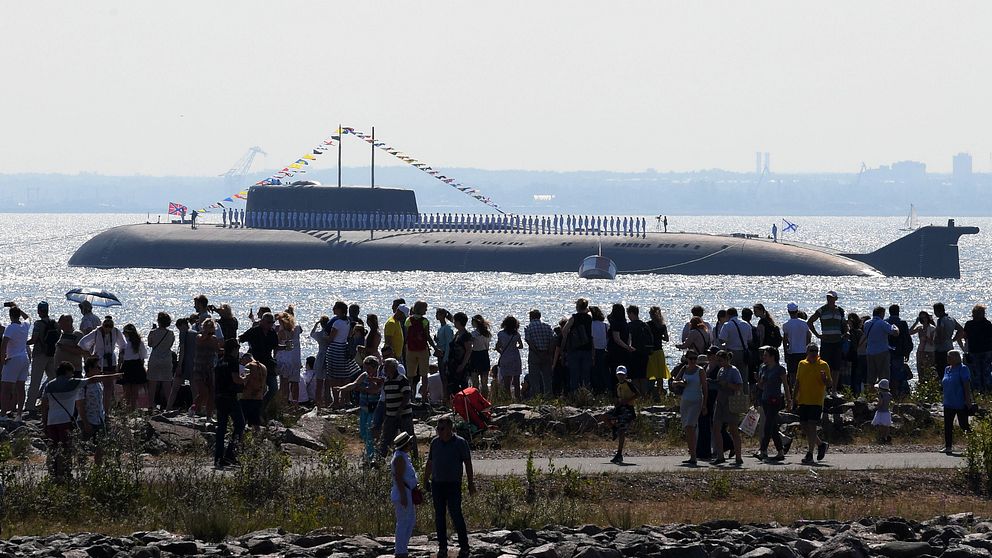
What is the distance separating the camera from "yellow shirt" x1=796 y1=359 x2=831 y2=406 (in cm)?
1698

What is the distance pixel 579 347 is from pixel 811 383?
14.1ft

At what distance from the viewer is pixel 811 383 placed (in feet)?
55.7

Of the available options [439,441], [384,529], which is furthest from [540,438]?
[439,441]

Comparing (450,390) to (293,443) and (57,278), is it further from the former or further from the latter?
(57,278)

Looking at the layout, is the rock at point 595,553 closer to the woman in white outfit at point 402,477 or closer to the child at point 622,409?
the woman in white outfit at point 402,477

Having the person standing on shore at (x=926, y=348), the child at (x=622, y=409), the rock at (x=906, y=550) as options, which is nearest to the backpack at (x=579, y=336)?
the child at (x=622, y=409)

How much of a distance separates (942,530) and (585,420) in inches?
235

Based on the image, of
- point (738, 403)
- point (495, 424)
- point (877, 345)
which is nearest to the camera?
point (738, 403)

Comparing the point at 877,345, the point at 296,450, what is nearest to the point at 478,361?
the point at 296,450

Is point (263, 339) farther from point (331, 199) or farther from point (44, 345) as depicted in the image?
point (331, 199)

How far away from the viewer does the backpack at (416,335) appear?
1952cm

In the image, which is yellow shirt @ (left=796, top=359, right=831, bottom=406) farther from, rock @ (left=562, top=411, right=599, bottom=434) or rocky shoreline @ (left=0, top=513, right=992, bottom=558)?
rock @ (left=562, top=411, right=599, bottom=434)

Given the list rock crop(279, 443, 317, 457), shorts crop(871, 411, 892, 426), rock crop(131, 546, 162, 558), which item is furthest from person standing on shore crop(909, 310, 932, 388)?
rock crop(131, 546, 162, 558)

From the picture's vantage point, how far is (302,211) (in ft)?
321
